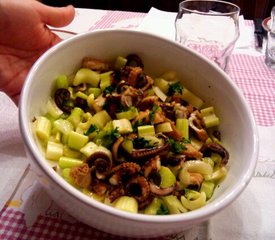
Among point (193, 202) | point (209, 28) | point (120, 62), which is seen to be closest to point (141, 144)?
point (193, 202)

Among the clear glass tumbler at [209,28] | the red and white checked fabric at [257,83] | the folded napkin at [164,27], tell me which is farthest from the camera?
the folded napkin at [164,27]

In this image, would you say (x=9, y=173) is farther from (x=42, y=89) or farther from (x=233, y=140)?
(x=233, y=140)

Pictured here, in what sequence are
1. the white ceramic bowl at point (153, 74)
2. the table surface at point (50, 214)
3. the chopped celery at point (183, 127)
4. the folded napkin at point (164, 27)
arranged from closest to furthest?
the white ceramic bowl at point (153, 74)
the table surface at point (50, 214)
the chopped celery at point (183, 127)
the folded napkin at point (164, 27)

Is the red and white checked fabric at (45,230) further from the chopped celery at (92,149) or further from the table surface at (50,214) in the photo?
the chopped celery at (92,149)

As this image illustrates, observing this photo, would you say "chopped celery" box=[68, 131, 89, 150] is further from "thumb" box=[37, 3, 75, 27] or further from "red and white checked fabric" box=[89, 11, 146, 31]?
"red and white checked fabric" box=[89, 11, 146, 31]

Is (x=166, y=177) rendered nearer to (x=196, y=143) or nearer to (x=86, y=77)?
(x=196, y=143)

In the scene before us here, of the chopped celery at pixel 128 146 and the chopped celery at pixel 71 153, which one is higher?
the chopped celery at pixel 128 146

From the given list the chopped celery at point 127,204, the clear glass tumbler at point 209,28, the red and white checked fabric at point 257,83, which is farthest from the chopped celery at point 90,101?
the clear glass tumbler at point 209,28

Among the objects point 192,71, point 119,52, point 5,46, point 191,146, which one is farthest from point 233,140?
point 5,46
